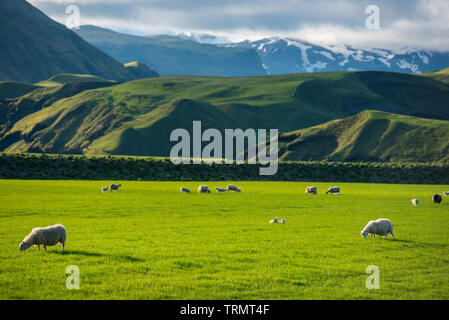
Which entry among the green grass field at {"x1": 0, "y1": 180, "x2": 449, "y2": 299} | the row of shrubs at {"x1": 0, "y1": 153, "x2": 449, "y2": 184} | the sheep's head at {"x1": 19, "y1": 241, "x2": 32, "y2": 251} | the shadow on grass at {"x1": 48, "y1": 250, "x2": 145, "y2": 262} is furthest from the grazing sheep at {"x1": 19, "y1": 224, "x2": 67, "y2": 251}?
the row of shrubs at {"x1": 0, "y1": 153, "x2": 449, "y2": 184}

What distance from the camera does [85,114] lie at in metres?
178

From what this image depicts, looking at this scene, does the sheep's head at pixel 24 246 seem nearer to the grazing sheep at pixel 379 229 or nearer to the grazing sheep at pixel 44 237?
the grazing sheep at pixel 44 237

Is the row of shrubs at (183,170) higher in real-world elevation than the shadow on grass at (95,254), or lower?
higher

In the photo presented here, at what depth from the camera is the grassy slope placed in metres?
109

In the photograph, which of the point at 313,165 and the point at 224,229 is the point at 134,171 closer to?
the point at 313,165

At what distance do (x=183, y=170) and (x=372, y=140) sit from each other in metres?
59.3

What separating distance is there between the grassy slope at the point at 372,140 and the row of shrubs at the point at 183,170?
68.4 ft

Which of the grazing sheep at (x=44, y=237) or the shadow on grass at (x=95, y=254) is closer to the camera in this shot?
the shadow on grass at (x=95, y=254)

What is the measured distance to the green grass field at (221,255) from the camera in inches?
491

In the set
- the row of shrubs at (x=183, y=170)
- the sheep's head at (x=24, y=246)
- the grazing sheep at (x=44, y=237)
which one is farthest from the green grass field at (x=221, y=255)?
the row of shrubs at (x=183, y=170)

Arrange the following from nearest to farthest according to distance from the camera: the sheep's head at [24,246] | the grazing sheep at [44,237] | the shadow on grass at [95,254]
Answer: the shadow on grass at [95,254] → the sheep's head at [24,246] → the grazing sheep at [44,237]

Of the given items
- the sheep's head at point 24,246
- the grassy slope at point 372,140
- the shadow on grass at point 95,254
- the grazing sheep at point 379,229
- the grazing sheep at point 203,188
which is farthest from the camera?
the grassy slope at point 372,140

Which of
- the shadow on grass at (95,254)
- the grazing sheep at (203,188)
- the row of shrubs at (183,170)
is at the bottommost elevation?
the shadow on grass at (95,254)

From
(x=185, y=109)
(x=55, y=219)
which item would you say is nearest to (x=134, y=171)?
(x=55, y=219)
